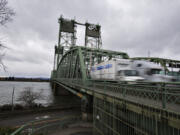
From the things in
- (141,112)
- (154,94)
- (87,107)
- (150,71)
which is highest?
(150,71)

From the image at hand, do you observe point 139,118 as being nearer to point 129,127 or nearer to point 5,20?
point 129,127

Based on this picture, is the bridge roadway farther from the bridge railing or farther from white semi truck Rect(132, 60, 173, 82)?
white semi truck Rect(132, 60, 173, 82)

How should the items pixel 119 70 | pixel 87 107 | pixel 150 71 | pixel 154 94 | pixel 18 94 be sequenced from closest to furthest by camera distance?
pixel 154 94 → pixel 87 107 → pixel 119 70 → pixel 150 71 → pixel 18 94

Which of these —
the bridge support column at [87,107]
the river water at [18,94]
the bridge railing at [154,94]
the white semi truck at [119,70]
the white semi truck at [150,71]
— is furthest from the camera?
the river water at [18,94]

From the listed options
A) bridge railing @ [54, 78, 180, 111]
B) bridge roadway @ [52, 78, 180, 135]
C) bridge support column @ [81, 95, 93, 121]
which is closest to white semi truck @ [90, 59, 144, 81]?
bridge support column @ [81, 95, 93, 121]

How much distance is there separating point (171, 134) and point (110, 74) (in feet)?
37.1

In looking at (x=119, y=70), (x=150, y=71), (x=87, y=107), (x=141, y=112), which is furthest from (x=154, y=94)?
(x=150, y=71)

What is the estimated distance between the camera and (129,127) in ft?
18.2

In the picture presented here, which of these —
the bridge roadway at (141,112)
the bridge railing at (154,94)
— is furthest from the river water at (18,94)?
the bridge railing at (154,94)

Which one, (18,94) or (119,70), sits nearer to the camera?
(119,70)

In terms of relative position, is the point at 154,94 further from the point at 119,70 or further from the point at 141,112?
the point at 119,70

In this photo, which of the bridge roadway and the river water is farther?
the river water

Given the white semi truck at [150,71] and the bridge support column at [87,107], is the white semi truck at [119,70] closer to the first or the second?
the white semi truck at [150,71]

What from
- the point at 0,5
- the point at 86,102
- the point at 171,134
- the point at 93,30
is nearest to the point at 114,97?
the point at 171,134
